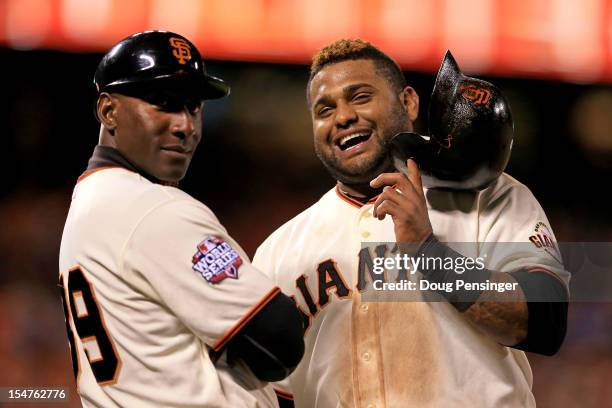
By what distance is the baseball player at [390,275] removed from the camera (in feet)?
4.99

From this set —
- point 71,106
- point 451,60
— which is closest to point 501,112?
point 451,60

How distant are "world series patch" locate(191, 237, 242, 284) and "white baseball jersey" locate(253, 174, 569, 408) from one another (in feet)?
1.41

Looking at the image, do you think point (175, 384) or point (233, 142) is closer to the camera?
point (175, 384)

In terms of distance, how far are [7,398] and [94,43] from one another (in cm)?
108

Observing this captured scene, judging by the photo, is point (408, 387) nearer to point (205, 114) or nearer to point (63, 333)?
point (205, 114)

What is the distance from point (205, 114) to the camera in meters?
2.79

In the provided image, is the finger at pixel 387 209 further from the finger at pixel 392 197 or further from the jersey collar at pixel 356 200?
the jersey collar at pixel 356 200

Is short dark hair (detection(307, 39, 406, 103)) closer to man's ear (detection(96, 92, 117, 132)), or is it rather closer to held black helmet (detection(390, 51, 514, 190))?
held black helmet (detection(390, 51, 514, 190))

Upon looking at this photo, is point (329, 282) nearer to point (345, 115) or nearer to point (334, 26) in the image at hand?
point (345, 115)

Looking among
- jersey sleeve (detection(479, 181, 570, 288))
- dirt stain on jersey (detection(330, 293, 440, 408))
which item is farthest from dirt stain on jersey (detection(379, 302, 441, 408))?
jersey sleeve (detection(479, 181, 570, 288))

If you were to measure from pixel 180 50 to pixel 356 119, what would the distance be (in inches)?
17.3

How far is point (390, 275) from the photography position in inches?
67.1

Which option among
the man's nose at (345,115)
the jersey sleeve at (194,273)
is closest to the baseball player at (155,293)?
the jersey sleeve at (194,273)

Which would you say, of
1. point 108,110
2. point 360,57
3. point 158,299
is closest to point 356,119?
point 360,57
